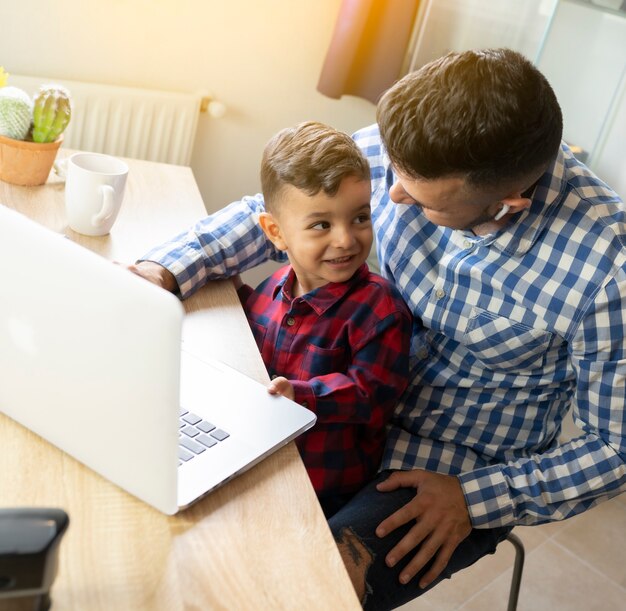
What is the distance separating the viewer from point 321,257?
1239 mm

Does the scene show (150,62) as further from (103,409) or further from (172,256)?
(103,409)

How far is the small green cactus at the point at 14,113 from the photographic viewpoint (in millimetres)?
1397

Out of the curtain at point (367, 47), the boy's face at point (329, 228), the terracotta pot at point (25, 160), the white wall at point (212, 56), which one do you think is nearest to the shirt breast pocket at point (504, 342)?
the boy's face at point (329, 228)

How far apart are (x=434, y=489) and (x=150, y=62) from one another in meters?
1.49

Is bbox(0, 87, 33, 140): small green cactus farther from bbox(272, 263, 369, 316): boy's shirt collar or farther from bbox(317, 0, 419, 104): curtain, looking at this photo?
bbox(317, 0, 419, 104): curtain

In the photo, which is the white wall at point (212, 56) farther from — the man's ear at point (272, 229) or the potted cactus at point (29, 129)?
the man's ear at point (272, 229)

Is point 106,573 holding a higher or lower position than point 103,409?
lower

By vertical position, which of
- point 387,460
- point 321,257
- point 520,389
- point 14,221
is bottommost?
point 387,460

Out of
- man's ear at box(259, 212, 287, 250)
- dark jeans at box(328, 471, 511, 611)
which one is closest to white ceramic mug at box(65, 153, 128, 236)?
man's ear at box(259, 212, 287, 250)

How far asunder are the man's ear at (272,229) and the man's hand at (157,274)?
181mm

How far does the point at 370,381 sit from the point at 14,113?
78 centimetres

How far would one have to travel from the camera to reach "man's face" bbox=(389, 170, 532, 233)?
113cm

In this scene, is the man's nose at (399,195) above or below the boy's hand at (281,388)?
above

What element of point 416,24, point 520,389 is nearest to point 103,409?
point 520,389
